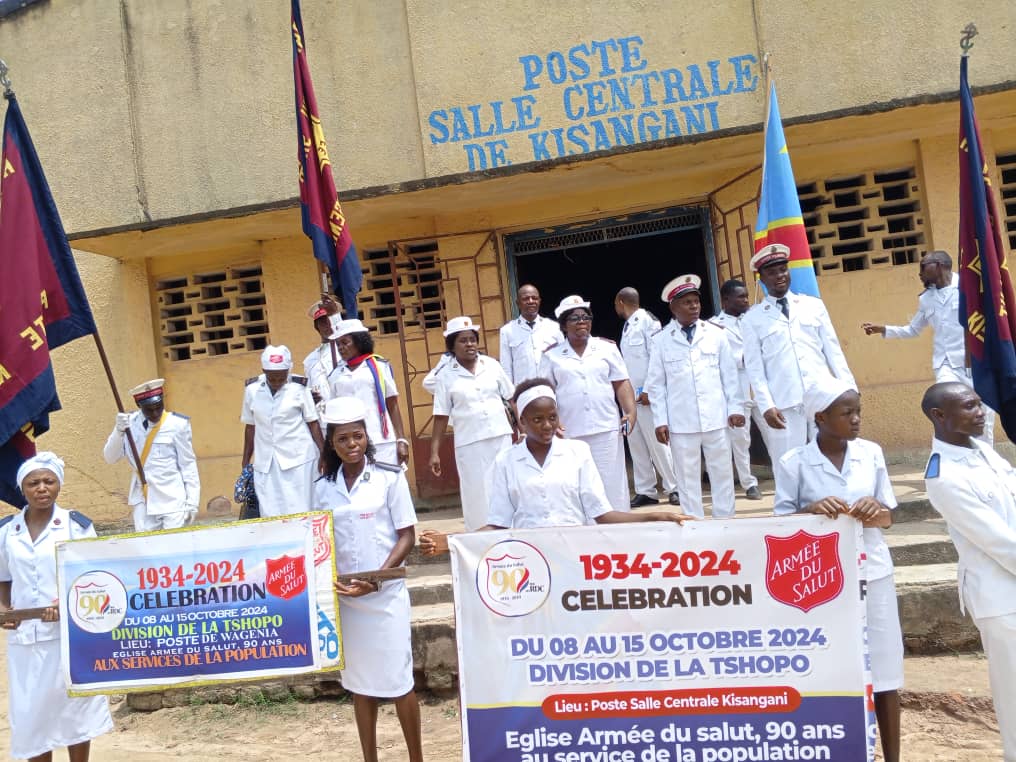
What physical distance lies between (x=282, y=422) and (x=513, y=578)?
131 inches

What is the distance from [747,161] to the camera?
7.90 meters

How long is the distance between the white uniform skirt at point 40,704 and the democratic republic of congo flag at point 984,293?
194 inches

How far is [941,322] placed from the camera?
645 cm

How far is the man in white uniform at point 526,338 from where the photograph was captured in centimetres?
696

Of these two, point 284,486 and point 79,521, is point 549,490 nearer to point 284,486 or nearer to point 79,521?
point 79,521

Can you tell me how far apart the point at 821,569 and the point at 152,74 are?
322 inches

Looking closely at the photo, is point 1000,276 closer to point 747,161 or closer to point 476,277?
point 747,161

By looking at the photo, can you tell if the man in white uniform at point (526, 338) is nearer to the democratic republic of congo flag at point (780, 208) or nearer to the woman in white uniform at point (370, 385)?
the woman in white uniform at point (370, 385)

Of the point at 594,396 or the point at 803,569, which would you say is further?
the point at 594,396

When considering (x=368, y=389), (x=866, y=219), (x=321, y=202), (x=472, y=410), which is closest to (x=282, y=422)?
(x=368, y=389)

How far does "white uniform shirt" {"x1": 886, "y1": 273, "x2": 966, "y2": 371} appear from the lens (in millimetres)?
6395

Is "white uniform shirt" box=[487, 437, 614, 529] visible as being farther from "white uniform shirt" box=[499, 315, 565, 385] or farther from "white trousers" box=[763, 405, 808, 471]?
"white uniform shirt" box=[499, 315, 565, 385]

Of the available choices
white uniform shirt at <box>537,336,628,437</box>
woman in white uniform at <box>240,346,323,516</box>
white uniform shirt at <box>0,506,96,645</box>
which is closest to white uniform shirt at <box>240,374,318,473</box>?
woman in white uniform at <box>240,346,323,516</box>

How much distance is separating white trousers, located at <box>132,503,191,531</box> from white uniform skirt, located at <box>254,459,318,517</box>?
1.75 feet
